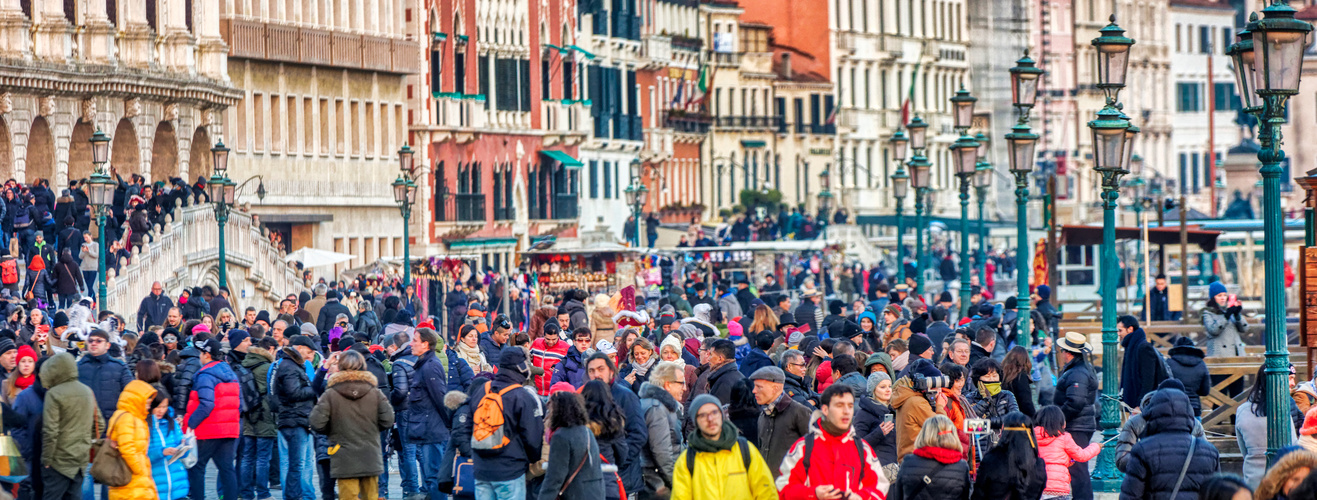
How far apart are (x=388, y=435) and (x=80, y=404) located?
4.75m

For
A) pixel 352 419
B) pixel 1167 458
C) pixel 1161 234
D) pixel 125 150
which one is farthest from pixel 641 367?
pixel 1161 234

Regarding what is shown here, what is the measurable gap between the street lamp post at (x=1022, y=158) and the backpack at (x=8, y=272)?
38.7 ft

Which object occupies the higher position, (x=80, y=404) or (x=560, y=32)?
(x=560, y=32)

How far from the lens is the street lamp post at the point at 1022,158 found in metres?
26.1

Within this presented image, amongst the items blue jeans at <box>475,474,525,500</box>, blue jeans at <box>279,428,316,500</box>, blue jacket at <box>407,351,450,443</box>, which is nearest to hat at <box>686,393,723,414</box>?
blue jeans at <box>475,474,525,500</box>

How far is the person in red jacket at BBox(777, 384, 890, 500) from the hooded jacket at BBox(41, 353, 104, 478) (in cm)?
497

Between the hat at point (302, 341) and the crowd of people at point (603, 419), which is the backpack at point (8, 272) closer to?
the crowd of people at point (603, 419)

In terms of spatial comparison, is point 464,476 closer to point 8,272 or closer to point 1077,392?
point 1077,392

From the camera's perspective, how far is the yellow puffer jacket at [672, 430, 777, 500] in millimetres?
13312

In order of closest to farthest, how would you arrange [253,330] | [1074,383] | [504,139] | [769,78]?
1. [1074,383]
2. [253,330]
3. [504,139]
4. [769,78]

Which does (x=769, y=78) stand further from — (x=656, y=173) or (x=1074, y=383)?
(x=1074, y=383)

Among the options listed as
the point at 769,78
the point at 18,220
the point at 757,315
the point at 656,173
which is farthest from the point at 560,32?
the point at 757,315

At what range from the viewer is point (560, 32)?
64.9m

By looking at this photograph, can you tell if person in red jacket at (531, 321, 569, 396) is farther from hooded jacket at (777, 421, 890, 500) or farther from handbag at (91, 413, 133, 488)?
hooded jacket at (777, 421, 890, 500)
